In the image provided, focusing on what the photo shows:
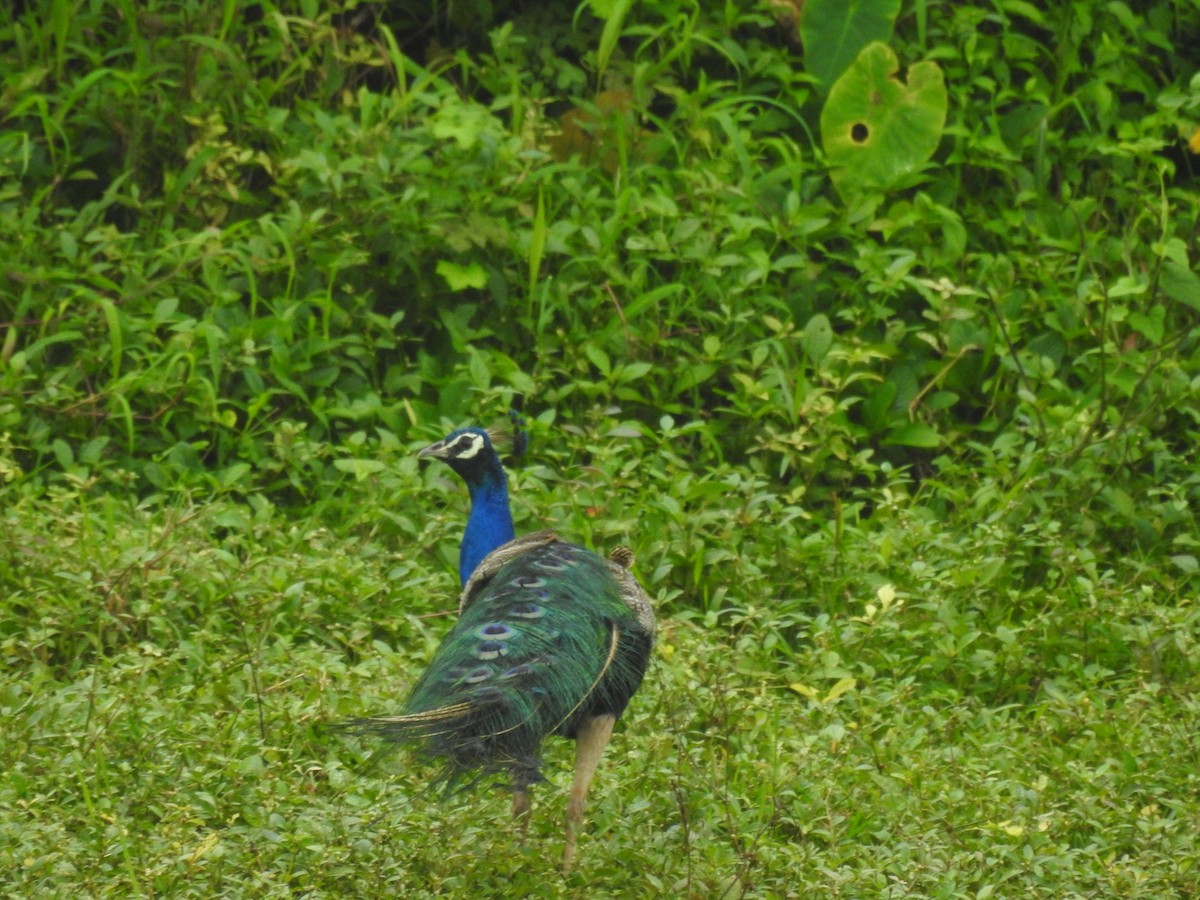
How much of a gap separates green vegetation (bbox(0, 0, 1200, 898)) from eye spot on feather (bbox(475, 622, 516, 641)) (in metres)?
0.32

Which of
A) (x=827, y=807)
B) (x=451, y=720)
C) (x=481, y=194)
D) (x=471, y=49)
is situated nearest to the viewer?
(x=451, y=720)

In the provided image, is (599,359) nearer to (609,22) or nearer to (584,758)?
(609,22)

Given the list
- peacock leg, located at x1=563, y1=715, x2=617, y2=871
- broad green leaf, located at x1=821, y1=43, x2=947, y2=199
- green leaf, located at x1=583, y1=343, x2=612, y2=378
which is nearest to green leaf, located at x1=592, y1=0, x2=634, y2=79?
broad green leaf, located at x1=821, y1=43, x2=947, y2=199

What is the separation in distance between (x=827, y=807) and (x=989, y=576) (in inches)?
61.0

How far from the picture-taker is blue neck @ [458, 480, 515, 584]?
4.66 metres

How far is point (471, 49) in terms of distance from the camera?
7738 millimetres

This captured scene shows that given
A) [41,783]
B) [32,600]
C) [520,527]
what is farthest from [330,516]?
[41,783]

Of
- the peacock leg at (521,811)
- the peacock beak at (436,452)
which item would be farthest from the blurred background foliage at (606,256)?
the peacock leg at (521,811)

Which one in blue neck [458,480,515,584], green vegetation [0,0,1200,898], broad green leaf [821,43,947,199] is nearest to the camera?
green vegetation [0,0,1200,898]

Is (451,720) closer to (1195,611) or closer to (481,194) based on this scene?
(1195,611)

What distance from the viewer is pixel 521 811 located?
4.09m

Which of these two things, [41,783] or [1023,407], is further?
[1023,407]

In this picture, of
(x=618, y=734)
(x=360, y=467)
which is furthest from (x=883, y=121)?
(x=618, y=734)

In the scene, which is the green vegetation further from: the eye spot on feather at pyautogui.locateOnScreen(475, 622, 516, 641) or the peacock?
the eye spot on feather at pyautogui.locateOnScreen(475, 622, 516, 641)
